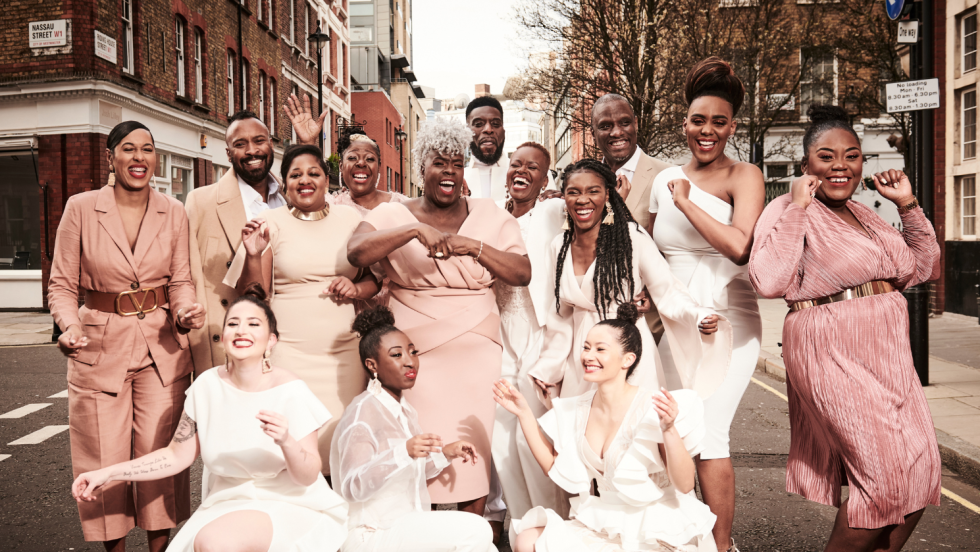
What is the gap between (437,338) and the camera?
3.99 m

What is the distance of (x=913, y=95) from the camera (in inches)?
317

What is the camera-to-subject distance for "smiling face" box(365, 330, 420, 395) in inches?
144

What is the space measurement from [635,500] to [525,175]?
241 cm

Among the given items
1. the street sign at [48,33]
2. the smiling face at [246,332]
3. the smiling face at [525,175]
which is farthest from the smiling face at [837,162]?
the street sign at [48,33]

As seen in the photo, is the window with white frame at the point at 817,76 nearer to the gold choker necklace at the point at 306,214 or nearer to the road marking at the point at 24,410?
the road marking at the point at 24,410

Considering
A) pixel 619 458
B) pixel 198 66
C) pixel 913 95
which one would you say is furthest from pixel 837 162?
pixel 198 66

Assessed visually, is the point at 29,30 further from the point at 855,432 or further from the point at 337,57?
the point at 337,57

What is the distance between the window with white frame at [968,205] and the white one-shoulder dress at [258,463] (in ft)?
48.8

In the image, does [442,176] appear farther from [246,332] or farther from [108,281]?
[108,281]

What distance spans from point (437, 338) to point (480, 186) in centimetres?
248

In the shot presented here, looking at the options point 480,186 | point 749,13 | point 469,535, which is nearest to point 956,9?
point 749,13

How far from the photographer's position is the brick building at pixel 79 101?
16625 millimetres

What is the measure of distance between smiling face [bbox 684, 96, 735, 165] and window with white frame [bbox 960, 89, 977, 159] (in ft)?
43.1

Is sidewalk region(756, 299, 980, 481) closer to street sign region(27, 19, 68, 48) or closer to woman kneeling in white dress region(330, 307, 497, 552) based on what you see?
woman kneeling in white dress region(330, 307, 497, 552)
